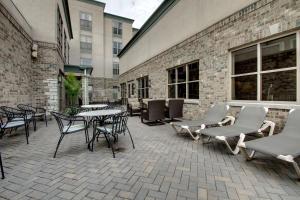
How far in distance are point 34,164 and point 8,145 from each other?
1.73 meters

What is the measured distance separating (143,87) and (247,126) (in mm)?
8853

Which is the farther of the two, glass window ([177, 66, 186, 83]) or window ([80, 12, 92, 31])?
window ([80, 12, 92, 31])

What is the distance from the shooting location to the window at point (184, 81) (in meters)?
6.68

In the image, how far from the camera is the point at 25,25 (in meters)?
6.97

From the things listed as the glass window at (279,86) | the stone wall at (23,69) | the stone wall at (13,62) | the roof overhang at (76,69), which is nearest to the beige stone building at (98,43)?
the roof overhang at (76,69)

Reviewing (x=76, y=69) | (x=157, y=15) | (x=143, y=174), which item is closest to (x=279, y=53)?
(x=143, y=174)

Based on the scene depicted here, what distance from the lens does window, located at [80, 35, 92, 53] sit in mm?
20047

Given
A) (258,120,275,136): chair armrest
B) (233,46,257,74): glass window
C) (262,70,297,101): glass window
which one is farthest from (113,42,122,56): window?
(258,120,275,136): chair armrest

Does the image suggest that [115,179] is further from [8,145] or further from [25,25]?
[25,25]

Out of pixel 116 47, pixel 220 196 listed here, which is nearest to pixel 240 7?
pixel 220 196

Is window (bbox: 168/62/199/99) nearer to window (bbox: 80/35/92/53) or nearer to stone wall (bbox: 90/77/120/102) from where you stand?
stone wall (bbox: 90/77/120/102)

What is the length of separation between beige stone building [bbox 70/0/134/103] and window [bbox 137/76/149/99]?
9749 millimetres

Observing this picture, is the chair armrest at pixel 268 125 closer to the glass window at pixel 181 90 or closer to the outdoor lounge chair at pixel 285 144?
the outdoor lounge chair at pixel 285 144

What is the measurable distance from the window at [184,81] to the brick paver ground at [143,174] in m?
3.39
